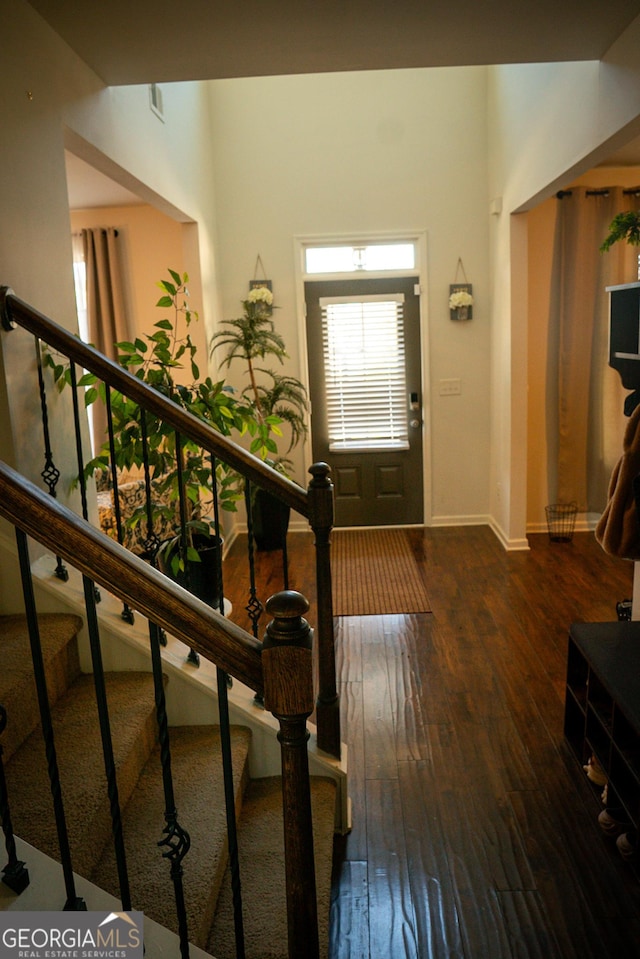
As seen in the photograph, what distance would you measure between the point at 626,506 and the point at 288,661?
1.99 m

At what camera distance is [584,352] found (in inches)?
238

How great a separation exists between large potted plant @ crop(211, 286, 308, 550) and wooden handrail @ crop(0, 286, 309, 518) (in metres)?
2.99

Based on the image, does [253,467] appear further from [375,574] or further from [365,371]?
[365,371]

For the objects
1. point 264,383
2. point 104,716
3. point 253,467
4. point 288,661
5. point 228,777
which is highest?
point 264,383

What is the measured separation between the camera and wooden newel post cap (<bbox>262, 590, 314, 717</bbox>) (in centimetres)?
119

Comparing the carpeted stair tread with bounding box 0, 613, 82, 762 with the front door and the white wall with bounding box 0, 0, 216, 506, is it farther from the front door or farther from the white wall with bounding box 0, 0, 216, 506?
the front door

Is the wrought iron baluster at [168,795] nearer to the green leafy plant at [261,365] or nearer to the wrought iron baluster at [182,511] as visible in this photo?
the wrought iron baluster at [182,511]

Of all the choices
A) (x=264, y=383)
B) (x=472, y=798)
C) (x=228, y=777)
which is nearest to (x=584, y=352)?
(x=264, y=383)

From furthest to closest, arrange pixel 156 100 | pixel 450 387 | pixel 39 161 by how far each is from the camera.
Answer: pixel 450 387, pixel 156 100, pixel 39 161

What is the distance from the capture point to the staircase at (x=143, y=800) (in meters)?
1.83

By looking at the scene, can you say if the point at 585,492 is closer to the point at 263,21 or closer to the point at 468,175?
the point at 468,175

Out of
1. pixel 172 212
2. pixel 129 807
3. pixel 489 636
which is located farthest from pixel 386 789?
pixel 172 212

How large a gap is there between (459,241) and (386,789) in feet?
15.6

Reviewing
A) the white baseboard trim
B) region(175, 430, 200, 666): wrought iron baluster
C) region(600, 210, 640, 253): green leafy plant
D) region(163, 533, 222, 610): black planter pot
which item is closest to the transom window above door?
the white baseboard trim
